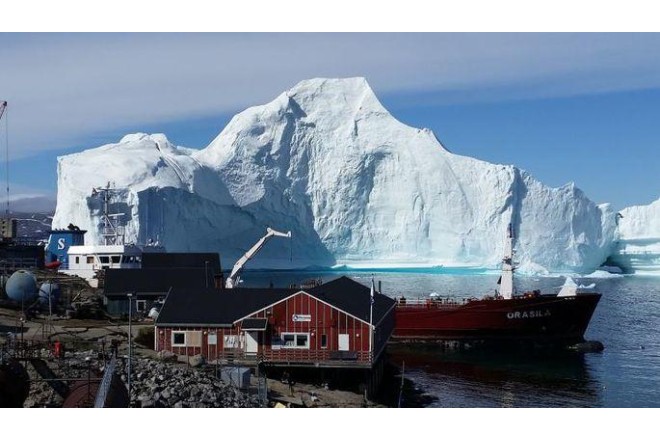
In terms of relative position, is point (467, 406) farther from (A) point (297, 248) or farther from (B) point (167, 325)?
(A) point (297, 248)

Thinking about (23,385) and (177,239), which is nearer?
(23,385)

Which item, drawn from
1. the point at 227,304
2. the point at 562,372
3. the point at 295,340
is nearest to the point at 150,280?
the point at 227,304

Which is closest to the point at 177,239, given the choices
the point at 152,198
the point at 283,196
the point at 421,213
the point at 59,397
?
the point at 152,198

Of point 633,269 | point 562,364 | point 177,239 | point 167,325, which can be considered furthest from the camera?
point 633,269

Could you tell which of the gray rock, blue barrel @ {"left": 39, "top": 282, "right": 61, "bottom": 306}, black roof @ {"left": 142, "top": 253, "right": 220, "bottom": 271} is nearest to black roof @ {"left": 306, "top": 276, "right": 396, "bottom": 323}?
the gray rock

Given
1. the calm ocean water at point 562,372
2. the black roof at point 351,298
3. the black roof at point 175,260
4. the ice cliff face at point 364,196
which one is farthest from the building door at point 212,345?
the ice cliff face at point 364,196

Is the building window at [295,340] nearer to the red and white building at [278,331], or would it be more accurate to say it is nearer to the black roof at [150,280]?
the red and white building at [278,331]

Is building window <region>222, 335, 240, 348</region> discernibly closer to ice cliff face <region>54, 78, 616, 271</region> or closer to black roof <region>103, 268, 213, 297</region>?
black roof <region>103, 268, 213, 297</region>
